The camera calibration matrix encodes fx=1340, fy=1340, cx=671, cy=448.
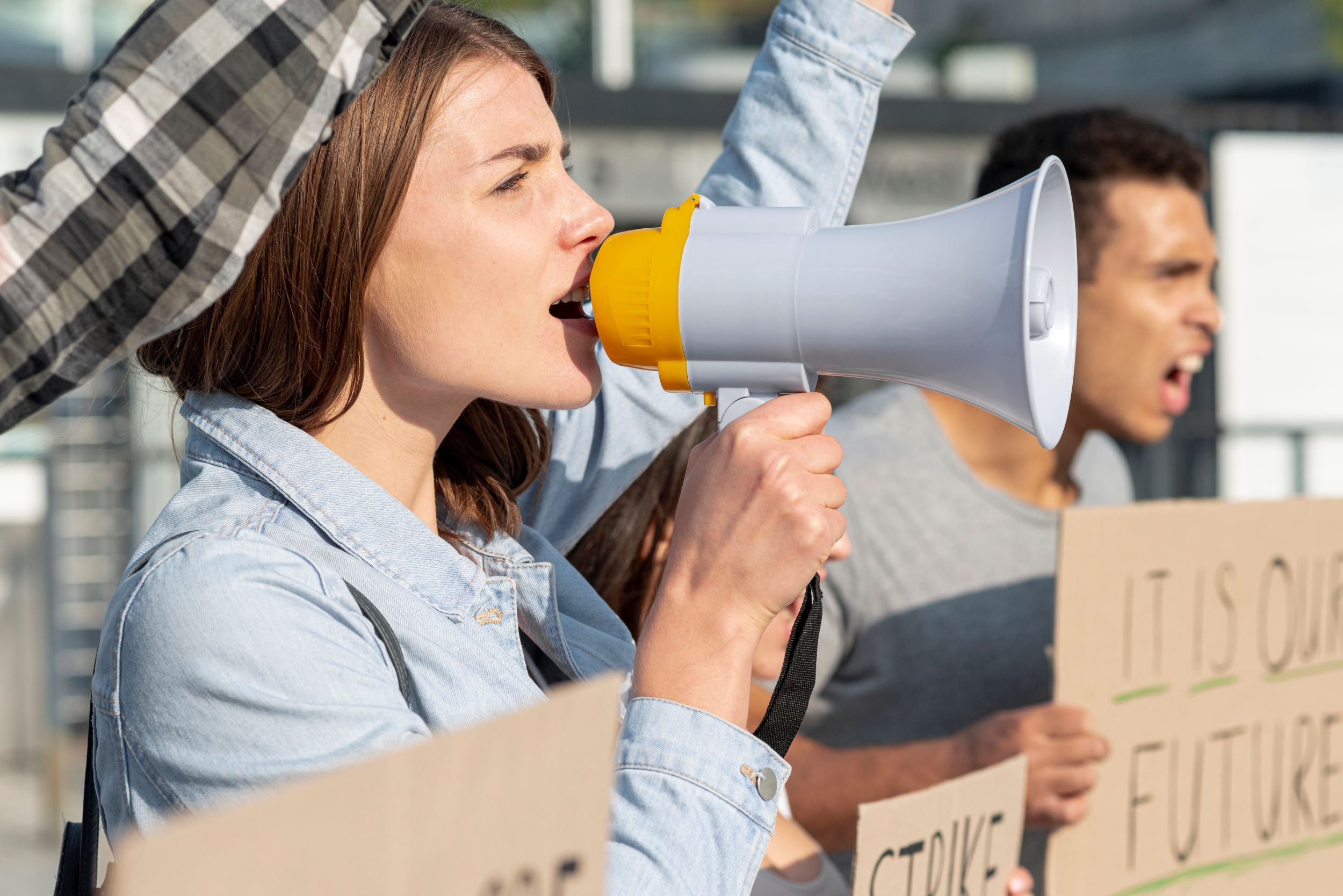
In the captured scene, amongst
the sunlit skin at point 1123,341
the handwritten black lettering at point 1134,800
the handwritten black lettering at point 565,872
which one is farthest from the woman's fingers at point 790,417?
the sunlit skin at point 1123,341

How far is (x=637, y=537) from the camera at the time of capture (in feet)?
6.63

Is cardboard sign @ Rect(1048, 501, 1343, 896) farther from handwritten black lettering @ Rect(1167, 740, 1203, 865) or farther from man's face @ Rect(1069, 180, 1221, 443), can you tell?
man's face @ Rect(1069, 180, 1221, 443)

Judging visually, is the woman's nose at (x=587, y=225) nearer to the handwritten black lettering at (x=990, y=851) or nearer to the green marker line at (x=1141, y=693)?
the handwritten black lettering at (x=990, y=851)

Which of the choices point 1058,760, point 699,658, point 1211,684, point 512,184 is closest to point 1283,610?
point 1211,684

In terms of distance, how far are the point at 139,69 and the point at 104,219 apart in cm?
10

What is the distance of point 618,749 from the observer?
1.12 metres

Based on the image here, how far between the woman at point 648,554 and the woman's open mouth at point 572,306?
0.49m

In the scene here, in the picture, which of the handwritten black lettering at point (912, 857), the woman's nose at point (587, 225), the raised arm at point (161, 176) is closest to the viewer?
the raised arm at point (161, 176)

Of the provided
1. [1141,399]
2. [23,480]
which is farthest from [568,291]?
[23,480]

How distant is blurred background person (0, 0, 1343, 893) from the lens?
553 cm

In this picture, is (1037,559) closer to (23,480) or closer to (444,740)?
(444,740)

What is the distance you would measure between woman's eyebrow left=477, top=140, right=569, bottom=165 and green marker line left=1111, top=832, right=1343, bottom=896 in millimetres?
1255

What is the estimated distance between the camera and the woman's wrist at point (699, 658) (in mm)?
1131

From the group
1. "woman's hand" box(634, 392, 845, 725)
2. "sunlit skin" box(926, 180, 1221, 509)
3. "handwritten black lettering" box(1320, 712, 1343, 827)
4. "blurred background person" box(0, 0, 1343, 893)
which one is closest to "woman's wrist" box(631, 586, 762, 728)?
"woman's hand" box(634, 392, 845, 725)
